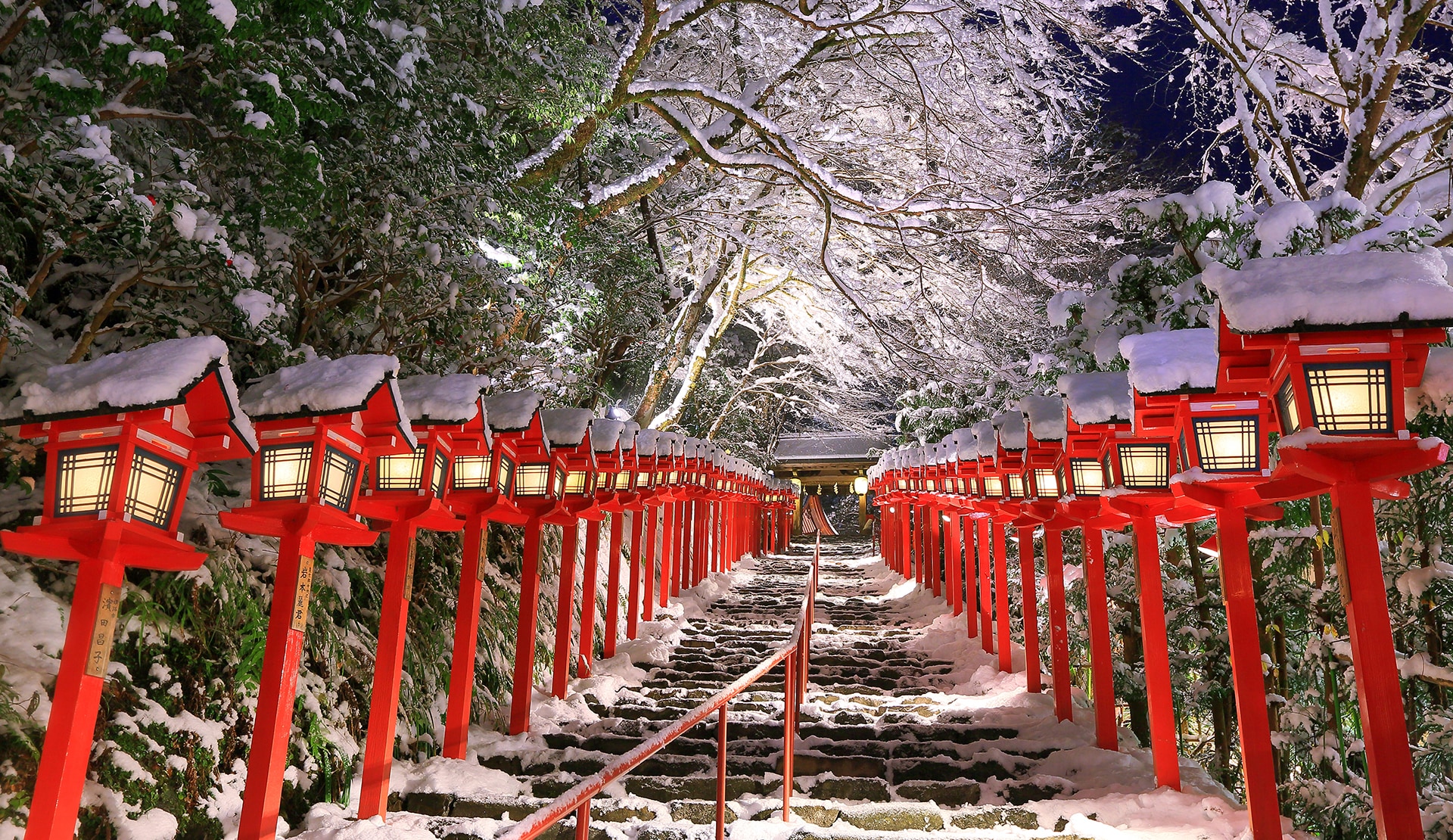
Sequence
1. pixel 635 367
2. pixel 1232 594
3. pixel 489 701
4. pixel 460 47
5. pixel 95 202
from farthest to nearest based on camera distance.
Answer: pixel 635 367 → pixel 489 701 → pixel 460 47 → pixel 1232 594 → pixel 95 202

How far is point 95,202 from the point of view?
429 cm

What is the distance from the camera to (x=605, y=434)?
10.2 meters

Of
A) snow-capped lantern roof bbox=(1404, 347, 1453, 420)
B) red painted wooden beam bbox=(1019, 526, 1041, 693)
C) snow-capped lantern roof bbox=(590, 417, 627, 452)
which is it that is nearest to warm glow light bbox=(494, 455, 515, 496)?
→ snow-capped lantern roof bbox=(590, 417, 627, 452)

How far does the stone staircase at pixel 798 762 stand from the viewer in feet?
19.1

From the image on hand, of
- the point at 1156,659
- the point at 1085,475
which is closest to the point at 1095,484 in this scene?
the point at 1085,475

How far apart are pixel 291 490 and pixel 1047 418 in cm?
623

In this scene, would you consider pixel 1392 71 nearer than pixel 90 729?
No

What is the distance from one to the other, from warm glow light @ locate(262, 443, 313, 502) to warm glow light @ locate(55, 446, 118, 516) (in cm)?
93

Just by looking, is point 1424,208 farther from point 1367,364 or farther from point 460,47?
point 460,47

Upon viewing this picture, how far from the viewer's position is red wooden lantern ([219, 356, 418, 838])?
4.30 metres

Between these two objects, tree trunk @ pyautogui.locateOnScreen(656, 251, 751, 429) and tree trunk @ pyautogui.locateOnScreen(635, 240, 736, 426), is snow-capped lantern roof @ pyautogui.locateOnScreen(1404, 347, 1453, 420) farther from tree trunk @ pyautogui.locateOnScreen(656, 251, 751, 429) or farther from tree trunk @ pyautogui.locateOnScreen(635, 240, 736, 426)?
tree trunk @ pyautogui.locateOnScreen(656, 251, 751, 429)

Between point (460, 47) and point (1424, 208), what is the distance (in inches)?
339

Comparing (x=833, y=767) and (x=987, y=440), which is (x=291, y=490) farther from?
(x=987, y=440)

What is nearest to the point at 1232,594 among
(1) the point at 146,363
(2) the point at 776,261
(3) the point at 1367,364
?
(3) the point at 1367,364
